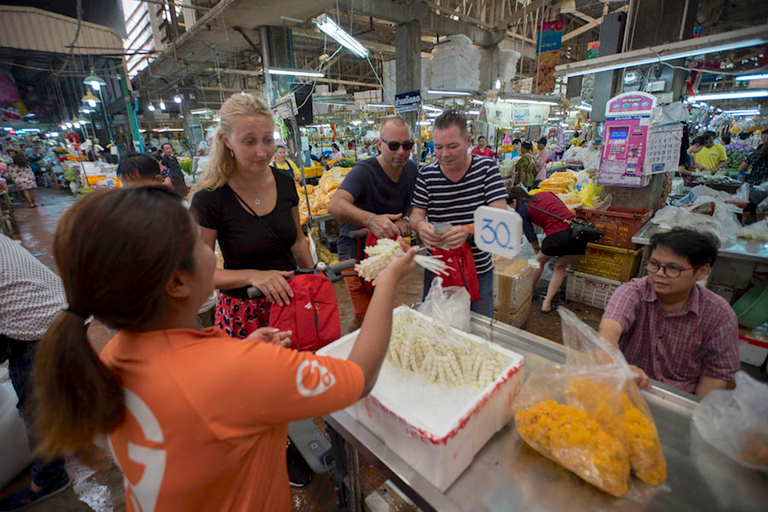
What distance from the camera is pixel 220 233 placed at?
1.87 metres

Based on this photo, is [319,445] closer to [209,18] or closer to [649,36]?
[649,36]

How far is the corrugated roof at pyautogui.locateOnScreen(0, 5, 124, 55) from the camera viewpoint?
11250mm

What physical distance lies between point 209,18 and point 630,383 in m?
9.79

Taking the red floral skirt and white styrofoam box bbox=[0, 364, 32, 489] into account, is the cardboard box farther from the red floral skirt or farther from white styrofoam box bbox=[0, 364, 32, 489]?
white styrofoam box bbox=[0, 364, 32, 489]

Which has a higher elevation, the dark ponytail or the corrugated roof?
the corrugated roof

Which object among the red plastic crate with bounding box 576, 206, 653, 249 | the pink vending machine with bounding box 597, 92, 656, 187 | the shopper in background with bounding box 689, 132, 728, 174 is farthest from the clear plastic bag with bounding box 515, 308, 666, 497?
the shopper in background with bounding box 689, 132, 728, 174

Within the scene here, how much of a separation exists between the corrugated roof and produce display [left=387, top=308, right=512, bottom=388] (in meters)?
13.9

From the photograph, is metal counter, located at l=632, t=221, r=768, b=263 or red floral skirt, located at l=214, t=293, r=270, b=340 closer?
red floral skirt, located at l=214, t=293, r=270, b=340

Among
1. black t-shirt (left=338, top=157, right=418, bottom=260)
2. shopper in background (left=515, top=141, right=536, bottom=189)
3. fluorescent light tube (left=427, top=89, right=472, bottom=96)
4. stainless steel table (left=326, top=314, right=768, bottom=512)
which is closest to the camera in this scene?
stainless steel table (left=326, top=314, right=768, bottom=512)

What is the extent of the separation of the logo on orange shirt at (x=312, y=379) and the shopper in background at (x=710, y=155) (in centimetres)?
1159

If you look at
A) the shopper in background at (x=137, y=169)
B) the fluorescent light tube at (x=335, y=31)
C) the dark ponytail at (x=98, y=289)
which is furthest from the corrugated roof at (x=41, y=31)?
the dark ponytail at (x=98, y=289)

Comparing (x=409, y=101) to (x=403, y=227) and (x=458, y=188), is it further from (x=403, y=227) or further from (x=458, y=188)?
(x=403, y=227)

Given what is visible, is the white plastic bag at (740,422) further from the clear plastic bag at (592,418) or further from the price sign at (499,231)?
the price sign at (499,231)

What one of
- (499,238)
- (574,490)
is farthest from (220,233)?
(574,490)
